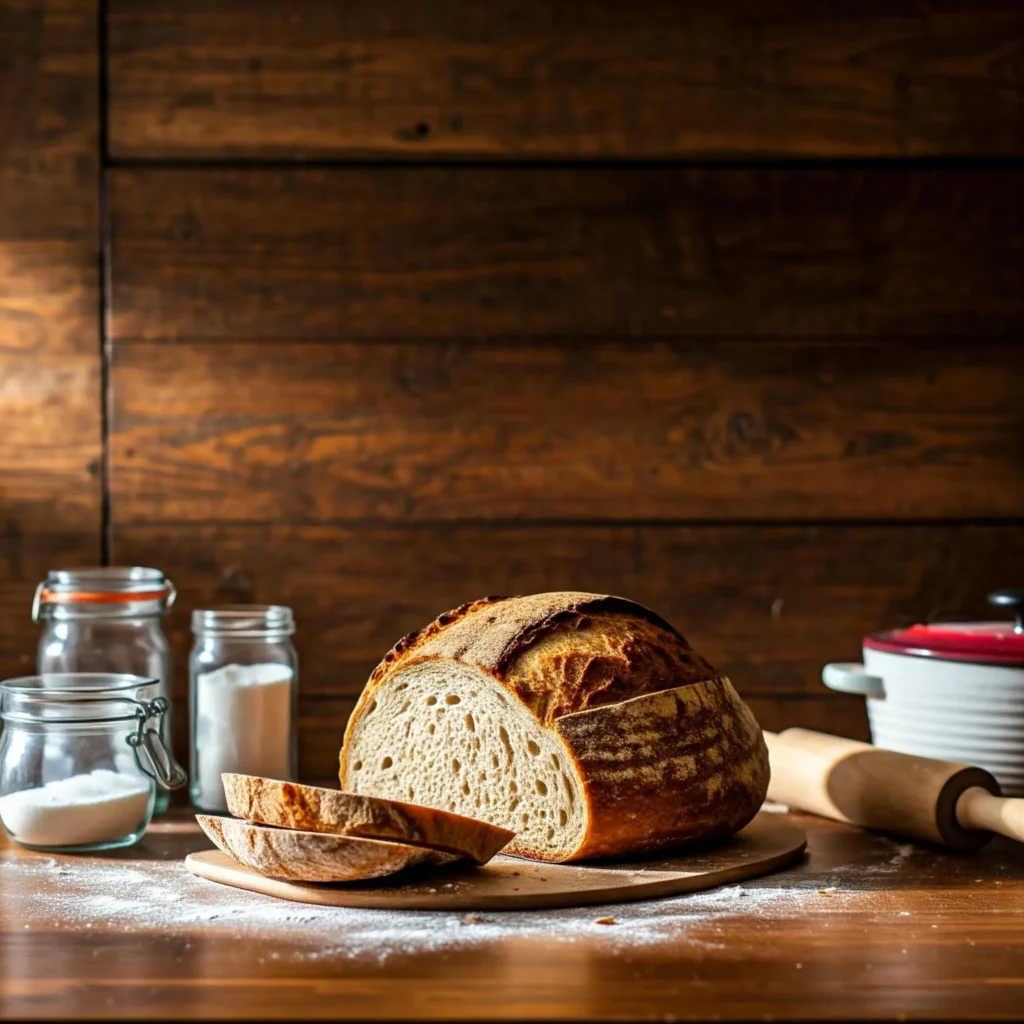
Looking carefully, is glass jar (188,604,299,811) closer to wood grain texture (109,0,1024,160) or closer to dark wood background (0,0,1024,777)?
dark wood background (0,0,1024,777)

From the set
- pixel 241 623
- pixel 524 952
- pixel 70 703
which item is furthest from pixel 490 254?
pixel 524 952

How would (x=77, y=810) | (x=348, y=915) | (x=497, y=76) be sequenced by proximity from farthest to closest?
(x=497, y=76)
(x=77, y=810)
(x=348, y=915)

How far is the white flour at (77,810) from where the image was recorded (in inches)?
55.0

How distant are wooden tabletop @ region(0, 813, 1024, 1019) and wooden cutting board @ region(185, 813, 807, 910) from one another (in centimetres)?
1

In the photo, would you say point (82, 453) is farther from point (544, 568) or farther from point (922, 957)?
point (922, 957)

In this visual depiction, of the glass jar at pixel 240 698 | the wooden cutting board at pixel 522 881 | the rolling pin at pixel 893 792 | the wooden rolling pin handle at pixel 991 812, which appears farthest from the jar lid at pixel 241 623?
the wooden rolling pin handle at pixel 991 812

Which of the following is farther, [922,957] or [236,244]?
[236,244]

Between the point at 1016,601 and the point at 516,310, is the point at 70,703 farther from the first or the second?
the point at 1016,601

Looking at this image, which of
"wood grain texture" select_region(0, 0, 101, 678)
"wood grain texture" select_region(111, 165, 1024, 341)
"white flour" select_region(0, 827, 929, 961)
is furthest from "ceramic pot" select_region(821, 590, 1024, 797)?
"wood grain texture" select_region(0, 0, 101, 678)

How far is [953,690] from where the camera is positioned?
150cm

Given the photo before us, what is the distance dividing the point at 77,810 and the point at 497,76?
1066 mm

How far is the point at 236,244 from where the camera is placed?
1809 mm

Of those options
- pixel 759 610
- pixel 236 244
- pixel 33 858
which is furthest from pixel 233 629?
pixel 759 610

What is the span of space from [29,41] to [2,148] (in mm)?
146
